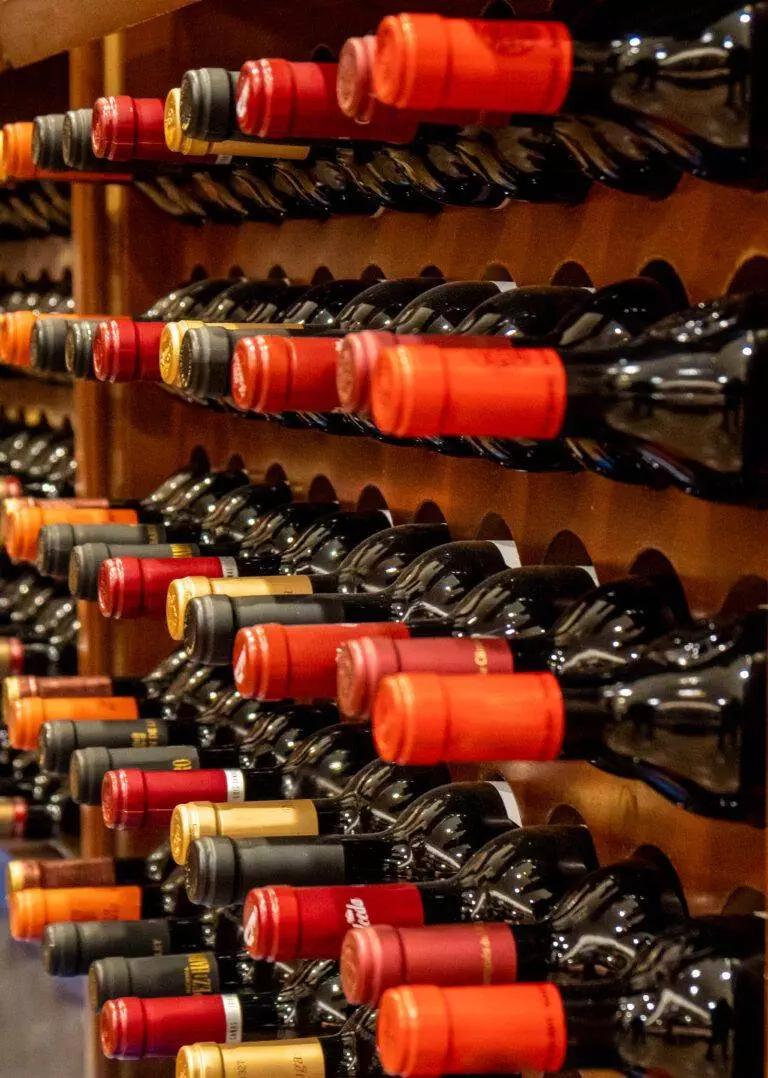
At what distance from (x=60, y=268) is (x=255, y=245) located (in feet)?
1.84

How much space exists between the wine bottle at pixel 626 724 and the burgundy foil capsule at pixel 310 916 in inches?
5.6

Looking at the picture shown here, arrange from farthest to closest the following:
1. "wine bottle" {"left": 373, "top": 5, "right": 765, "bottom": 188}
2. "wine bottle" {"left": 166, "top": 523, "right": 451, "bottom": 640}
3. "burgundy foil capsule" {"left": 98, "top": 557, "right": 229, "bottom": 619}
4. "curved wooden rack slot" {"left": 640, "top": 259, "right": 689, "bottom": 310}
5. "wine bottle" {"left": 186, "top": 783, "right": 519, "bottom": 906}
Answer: "burgundy foil capsule" {"left": 98, "top": 557, "right": 229, "bottom": 619} → "wine bottle" {"left": 166, "top": 523, "right": 451, "bottom": 640} → "wine bottle" {"left": 186, "top": 783, "right": 519, "bottom": 906} → "curved wooden rack slot" {"left": 640, "top": 259, "right": 689, "bottom": 310} → "wine bottle" {"left": 373, "top": 5, "right": 765, "bottom": 188}

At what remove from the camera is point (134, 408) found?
1436 mm

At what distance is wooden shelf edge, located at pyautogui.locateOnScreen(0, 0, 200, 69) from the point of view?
1079 millimetres

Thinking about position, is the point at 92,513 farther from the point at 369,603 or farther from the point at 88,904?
the point at 369,603

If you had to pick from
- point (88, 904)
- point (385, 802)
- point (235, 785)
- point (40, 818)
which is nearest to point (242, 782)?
point (235, 785)

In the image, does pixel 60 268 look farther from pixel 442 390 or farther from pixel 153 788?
pixel 442 390

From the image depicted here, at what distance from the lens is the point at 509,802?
0.93m

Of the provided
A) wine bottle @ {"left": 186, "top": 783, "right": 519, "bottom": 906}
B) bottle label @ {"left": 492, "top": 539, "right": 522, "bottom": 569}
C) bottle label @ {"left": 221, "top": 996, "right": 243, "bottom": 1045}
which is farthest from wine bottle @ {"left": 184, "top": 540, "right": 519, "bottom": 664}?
bottle label @ {"left": 221, "top": 996, "right": 243, "bottom": 1045}

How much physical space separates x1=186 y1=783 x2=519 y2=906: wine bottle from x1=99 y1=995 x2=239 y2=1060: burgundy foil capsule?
0.39 feet

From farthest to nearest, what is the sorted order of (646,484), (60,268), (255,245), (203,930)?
1. (60,268)
2. (255,245)
3. (203,930)
4. (646,484)

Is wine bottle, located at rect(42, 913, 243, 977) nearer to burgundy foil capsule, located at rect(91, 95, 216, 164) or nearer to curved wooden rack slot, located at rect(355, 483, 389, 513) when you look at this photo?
curved wooden rack slot, located at rect(355, 483, 389, 513)

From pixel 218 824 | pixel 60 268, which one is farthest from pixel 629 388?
pixel 60 268

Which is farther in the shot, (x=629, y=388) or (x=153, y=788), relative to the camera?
(x=153, y=788)
